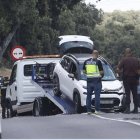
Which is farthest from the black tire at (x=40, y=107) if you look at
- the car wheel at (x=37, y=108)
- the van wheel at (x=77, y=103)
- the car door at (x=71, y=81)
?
the van wheel at (x=77, y=103)

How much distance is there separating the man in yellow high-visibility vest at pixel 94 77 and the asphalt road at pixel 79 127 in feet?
1.72

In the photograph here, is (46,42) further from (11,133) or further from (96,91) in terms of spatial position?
(11,133)

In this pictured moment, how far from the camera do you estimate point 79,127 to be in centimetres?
1484

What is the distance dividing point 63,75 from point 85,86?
1.31 metres

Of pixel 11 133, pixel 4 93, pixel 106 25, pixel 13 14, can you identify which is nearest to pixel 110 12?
pixel 106 25

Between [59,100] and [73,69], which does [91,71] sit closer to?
[73,69]

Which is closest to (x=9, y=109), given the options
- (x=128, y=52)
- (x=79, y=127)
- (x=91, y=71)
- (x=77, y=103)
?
(x=77, y=103)

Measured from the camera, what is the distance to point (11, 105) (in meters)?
22.2

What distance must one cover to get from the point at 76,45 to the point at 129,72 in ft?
47.9

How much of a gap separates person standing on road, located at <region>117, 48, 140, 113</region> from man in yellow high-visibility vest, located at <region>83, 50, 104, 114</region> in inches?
26.8

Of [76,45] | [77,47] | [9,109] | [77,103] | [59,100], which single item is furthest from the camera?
[76,45]

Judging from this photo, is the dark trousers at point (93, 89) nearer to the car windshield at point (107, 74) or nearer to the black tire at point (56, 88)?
the car windshield at point (107, 74)

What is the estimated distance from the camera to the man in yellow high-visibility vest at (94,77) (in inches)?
731

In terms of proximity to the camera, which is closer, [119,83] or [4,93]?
[119,83]
